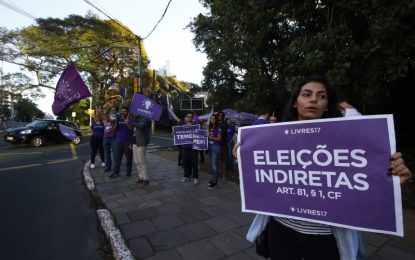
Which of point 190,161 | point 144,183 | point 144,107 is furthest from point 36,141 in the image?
point 190,161

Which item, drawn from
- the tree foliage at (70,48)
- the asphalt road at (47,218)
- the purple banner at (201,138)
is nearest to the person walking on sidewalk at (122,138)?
the asphalt road at (47,218)

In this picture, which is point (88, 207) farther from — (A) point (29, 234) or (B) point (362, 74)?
(B) point (362, 74)

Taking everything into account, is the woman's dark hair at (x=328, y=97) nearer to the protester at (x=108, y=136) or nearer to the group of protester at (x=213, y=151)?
the group of protester at (x=213, y=151)

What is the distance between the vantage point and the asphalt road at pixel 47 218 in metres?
3.75

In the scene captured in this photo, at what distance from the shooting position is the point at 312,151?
6.03ft

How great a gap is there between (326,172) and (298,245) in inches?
18.5

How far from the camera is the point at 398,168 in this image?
5.00 feet

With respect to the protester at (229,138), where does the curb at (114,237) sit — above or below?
below

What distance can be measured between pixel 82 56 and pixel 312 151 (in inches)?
1331


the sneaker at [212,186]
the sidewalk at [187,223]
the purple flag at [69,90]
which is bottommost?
the sidewalk at [187,223]

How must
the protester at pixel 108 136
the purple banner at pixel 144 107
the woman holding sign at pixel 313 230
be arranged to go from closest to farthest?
the woman holding sign at pixel 313 230 → the purple banner at pixel 144 107 → the protester at pixel 108 136

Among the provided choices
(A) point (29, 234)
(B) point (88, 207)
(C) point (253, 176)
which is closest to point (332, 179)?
(C) point (253, 176)

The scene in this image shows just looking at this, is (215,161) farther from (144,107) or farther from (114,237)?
(114,237)

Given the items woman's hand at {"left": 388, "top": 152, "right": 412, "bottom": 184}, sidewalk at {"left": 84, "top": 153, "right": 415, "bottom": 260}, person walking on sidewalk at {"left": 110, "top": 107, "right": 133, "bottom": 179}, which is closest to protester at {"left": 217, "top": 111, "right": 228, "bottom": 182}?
sidewalk at {"left": 84, "top": 153, "right": 415, "bottom": 260}
